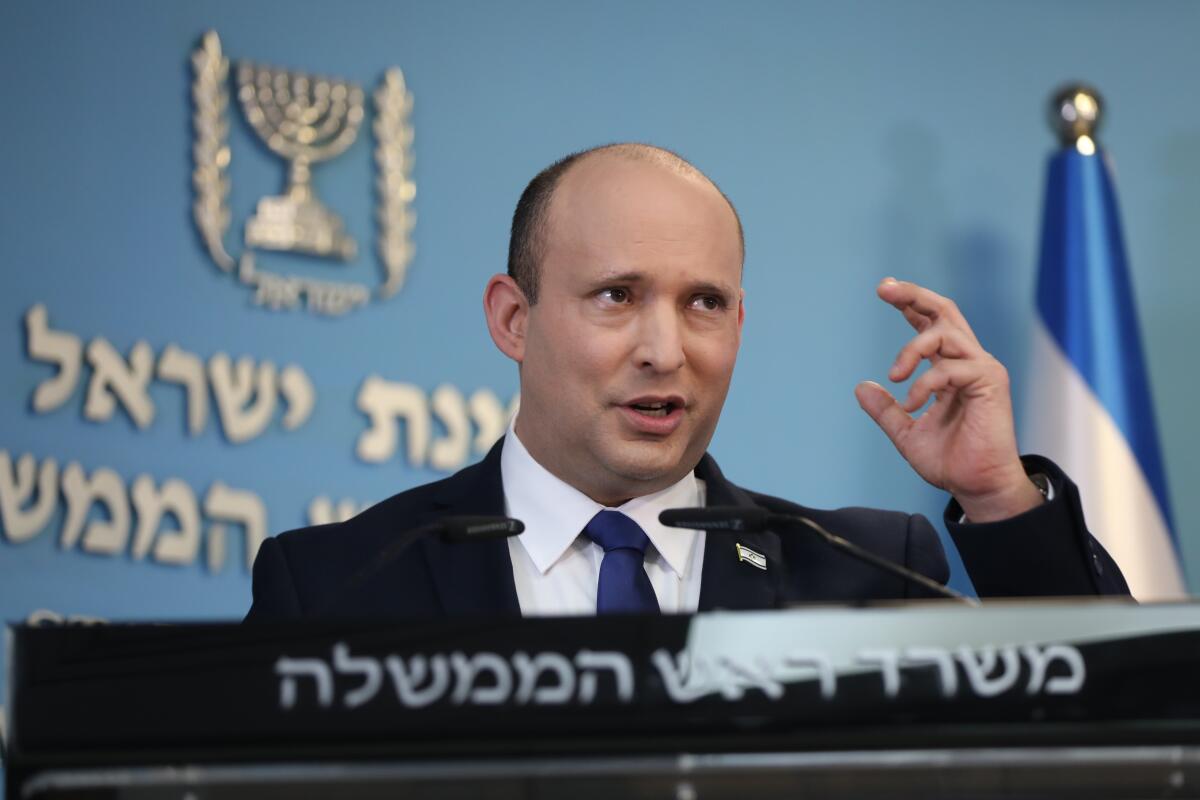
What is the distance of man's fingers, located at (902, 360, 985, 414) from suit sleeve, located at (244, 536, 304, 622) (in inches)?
31.2

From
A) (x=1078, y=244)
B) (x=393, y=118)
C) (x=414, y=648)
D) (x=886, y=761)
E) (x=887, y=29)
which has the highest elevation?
(x=887, y=29)

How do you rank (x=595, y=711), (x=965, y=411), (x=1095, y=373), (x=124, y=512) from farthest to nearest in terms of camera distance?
(x=1095, y=373), (x=124, y=512), (x=965, y=411), (x=595, y=711)

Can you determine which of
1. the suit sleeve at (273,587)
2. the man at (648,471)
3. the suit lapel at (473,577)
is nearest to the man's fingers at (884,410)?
the man at (648,471)

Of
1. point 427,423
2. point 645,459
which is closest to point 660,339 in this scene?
point 645,459

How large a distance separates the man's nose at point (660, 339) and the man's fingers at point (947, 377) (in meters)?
0.29

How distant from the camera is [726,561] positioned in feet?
6.24

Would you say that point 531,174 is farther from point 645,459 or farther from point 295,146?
point 645,459

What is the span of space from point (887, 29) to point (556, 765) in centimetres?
319

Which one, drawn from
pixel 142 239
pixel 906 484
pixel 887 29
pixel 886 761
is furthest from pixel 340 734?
pixel 887 29

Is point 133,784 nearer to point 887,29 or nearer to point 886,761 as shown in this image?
point 886,761

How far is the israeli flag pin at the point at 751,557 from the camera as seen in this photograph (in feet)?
6.29

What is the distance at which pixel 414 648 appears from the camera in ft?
3.72

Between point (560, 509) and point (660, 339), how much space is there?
0.86ft

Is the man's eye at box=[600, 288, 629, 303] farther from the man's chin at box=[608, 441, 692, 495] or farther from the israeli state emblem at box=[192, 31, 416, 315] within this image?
the israeli state emblem at box=[192, 31, 416, 315]
